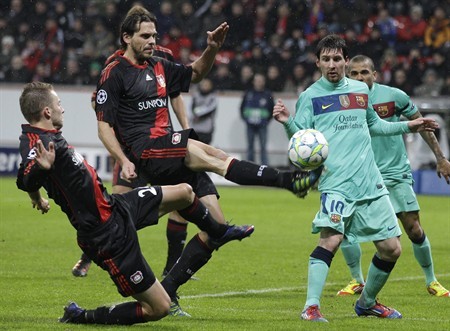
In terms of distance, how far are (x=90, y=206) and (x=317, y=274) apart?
174 cm

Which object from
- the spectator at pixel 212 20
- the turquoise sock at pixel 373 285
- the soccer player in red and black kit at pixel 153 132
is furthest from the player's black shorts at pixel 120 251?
the spectator at pixel 212 20

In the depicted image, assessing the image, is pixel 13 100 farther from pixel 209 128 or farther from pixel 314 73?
pixel 314 73

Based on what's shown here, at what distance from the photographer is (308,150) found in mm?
7340

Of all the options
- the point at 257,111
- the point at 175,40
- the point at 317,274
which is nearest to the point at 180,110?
the point at 317,274

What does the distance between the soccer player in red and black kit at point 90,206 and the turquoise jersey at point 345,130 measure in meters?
1.28

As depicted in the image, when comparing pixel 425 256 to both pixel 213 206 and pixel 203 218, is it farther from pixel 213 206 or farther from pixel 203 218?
pixel 203 218

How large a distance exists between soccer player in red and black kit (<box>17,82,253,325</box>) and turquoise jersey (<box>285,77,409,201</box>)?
1279 millimetres

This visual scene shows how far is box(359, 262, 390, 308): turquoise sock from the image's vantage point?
7926 millimetres

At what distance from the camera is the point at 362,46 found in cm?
2350

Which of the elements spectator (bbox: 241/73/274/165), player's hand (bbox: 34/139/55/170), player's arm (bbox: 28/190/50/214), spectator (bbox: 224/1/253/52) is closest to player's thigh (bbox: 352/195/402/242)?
player's arm (bbox: 28/190/50/214)

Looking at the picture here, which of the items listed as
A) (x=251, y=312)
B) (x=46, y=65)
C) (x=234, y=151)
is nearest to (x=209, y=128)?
(x=234, y=151)

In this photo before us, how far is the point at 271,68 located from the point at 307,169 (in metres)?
16.1

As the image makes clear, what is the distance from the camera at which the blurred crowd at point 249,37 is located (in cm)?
2336

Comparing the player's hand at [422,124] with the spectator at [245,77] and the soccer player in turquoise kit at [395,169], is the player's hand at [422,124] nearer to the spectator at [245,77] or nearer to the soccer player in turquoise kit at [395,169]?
the soccer player in turquoise kit at [395,169]
